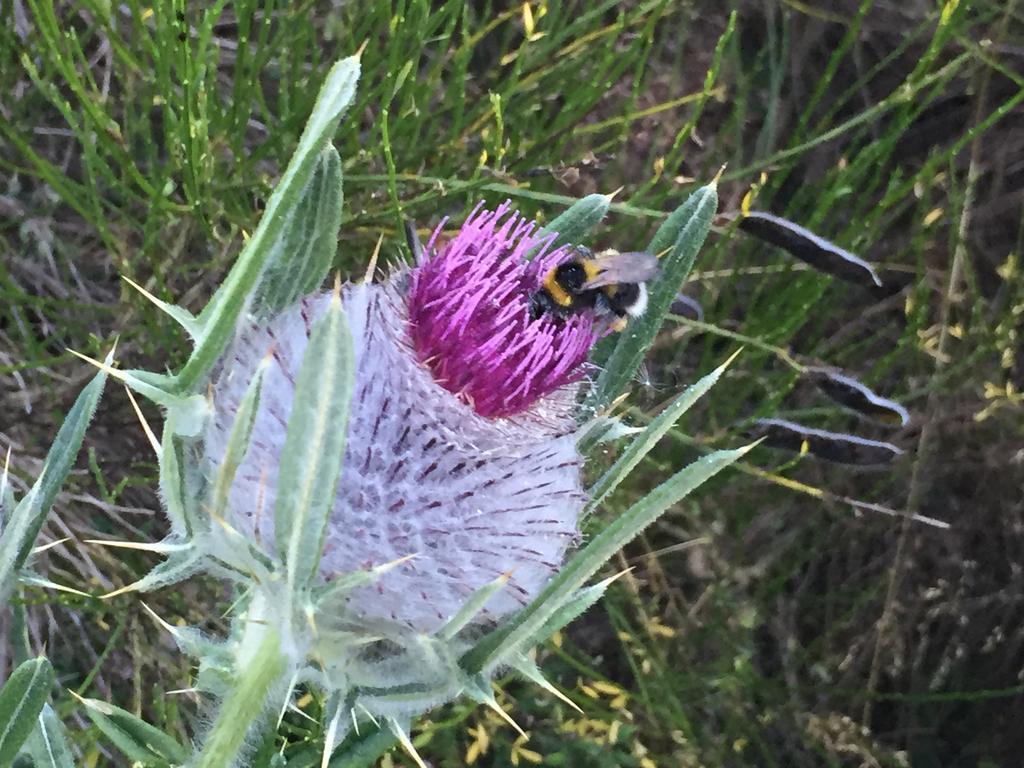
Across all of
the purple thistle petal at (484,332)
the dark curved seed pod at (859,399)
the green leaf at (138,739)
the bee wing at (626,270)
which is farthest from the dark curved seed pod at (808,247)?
the green leaf at (138,739)

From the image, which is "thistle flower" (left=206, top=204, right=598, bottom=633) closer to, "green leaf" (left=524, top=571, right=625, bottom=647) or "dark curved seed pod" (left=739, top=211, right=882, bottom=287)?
"green leaf" (left=524, top=571, right=625, bottom=647)

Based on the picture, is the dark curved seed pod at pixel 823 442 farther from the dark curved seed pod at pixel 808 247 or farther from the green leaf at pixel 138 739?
the green leaf at pixel 138 739

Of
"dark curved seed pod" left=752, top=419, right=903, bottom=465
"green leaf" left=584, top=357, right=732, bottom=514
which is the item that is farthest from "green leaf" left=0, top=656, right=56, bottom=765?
"dark curved seed pod" left=752, top=419, right=903, bottom=465

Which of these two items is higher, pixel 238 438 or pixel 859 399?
pixel 238 438

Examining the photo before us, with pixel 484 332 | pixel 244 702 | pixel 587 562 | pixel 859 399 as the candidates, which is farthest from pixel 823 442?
pixel 244 702

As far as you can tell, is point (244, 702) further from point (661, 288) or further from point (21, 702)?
point (661, 288)

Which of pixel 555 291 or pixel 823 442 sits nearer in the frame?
pixel 555 291

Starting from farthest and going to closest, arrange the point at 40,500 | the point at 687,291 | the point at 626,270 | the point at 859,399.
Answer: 1. the point at 687,291
2. the point at 859,399
3. the point at 626,270
4. the point at 40,500
